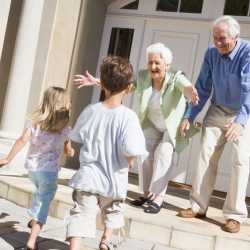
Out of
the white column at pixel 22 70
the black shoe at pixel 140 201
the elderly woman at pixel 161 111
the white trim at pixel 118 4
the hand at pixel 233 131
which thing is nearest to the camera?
the hand at pixel 233 131

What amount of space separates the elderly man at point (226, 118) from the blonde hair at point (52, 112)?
1.28 meters

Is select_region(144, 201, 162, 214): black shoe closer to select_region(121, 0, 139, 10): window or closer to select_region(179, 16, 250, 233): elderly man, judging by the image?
select_region(179, 16, 250, 233): elderly man

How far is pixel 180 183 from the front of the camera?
693cm

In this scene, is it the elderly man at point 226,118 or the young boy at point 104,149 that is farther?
the elderly man at point 226,118

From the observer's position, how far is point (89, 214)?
342 centimetres

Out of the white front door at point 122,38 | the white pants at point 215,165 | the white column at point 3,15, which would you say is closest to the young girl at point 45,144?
the white pants at point 215,165

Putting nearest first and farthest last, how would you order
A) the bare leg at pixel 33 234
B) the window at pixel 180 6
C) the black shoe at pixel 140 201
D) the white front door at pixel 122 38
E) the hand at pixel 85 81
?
the bare leg at pixel 33 234 < the hand at pixel 85 81 < the black shoe at pixel 140 201 < the window at pixel 180 6 < the white front door at pixel 122 38

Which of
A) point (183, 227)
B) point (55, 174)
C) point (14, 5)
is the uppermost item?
point (14, 5)

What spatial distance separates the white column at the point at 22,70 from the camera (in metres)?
6.51

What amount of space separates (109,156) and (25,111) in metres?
3.51

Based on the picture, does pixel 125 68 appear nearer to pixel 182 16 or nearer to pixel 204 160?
pixel 204 160

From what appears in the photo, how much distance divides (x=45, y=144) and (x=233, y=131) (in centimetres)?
144

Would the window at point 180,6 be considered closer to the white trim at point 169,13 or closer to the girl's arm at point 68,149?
the white trim at point 169,13

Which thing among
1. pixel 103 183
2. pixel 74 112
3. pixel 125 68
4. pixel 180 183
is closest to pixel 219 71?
pixel 125 68
